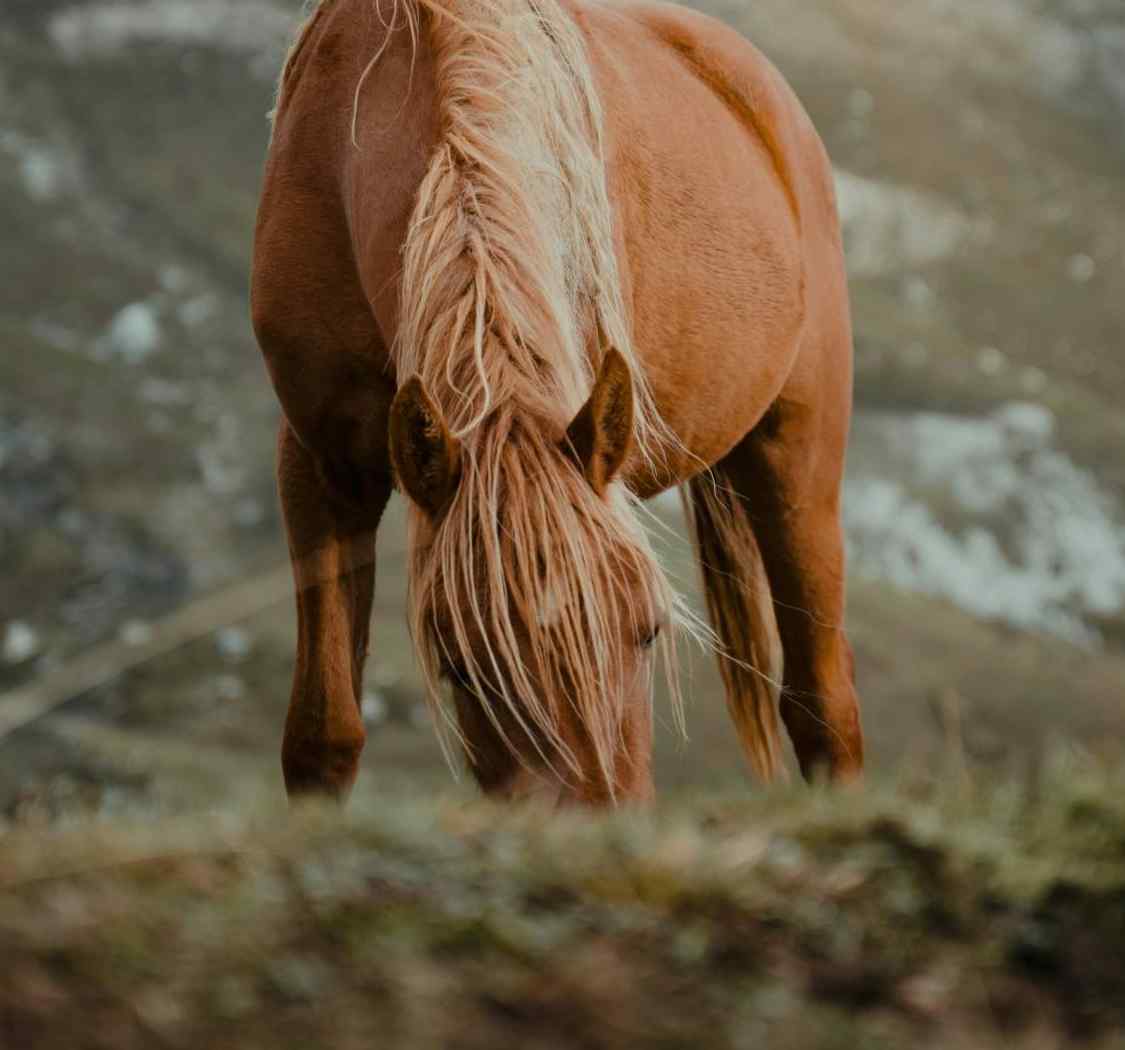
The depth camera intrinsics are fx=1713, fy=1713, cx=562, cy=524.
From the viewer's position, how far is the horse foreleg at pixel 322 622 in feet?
10.8

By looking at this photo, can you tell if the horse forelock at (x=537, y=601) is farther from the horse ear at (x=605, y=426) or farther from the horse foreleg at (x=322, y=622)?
the horse foreleg at (x=322, y=622)

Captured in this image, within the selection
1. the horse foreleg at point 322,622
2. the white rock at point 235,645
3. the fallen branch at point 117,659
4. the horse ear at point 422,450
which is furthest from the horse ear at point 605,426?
the white rock at point 235,645


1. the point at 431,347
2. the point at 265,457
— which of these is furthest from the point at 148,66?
the point at 431,347

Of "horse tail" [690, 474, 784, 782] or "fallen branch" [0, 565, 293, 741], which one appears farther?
"horse tail" [690, 474, 784, 782]

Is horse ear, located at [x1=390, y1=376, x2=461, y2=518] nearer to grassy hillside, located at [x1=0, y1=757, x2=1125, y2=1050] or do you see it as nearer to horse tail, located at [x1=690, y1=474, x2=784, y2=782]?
grassy hillside, located at [x1=0, y1=757, x2=1125, y2=1050]

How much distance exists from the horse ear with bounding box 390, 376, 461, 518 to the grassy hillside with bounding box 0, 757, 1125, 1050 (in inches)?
29.9

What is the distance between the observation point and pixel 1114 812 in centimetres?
162

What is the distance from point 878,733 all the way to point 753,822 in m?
8.30

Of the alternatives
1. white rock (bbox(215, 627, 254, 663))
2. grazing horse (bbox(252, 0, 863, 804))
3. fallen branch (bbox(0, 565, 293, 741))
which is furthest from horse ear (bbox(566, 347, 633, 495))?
white rock (bbox(215, 627, 254, 663))

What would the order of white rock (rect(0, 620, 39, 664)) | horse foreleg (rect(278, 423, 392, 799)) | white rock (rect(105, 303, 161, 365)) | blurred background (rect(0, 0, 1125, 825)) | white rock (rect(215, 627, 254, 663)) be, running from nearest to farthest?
horse foreleg (rect(278, 423, 392, 799)), white rock (rect(0, 620, 39, 664)), blurred background (rect(0, 0, 1125, 825)), white rock (rect(215, 627, 254, 663)), white rock (rect(105, 303, 161, 365))

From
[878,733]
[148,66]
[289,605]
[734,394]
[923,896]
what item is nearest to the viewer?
[923,896]

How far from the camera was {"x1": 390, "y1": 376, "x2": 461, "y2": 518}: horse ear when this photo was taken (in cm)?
229

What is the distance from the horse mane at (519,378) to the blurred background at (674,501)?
219 inches

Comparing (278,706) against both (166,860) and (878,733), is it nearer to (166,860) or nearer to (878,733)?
(878,733)
